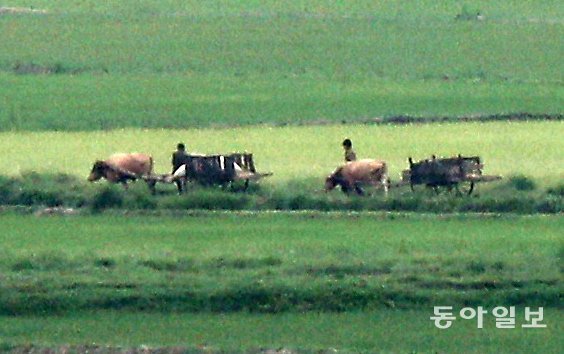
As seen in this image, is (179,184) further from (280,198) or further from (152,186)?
(280,198)

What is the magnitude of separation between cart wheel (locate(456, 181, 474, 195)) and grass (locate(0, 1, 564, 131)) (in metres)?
8.90

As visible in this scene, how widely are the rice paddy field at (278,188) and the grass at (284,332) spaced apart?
3cm

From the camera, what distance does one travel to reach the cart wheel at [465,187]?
22797 mm

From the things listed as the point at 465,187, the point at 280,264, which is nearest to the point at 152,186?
the point at 465,187

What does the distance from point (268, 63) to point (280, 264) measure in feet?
70.3

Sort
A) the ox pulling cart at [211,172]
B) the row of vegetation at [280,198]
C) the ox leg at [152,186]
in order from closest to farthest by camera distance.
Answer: the row of vegetation at [280,198] → the ox leg at [152,186] → the ox pulling cart at [211,172]

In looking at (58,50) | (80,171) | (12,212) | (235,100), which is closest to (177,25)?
(58,50)

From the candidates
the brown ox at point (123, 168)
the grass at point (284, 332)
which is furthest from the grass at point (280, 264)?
the brown ox at point (123, 168)

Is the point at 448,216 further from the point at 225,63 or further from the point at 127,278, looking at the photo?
the point at 225,63

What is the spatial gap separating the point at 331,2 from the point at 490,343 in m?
34.3

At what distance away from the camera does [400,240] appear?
19.6m

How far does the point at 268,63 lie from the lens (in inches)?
1545

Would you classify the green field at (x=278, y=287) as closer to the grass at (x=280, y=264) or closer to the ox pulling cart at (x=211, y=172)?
the grass at (x=280, y=264)

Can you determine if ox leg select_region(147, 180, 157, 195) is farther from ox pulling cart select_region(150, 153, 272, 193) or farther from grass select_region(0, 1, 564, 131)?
grass select_region(0, 1, 564, 131)
